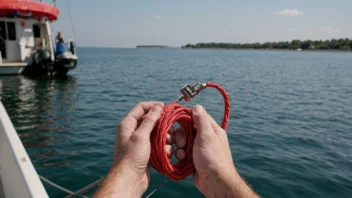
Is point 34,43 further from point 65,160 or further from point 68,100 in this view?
point 65,160

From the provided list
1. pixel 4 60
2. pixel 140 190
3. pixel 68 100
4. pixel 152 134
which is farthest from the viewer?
pixel 4 60

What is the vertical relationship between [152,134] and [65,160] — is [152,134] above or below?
above

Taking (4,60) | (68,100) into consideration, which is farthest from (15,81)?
(68,100)

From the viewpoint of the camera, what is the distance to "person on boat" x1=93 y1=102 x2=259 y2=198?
5.15 ft

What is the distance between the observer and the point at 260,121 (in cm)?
954

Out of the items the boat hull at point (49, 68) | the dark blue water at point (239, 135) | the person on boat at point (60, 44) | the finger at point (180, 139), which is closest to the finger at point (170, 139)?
the finger at point (180, 139)

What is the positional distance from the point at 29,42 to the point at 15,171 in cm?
1682

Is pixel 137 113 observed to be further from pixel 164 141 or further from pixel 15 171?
pixel 15 171

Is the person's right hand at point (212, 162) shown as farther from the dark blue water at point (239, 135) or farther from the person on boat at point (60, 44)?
the person on boat at point (60, 44)

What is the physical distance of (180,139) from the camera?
204 cm

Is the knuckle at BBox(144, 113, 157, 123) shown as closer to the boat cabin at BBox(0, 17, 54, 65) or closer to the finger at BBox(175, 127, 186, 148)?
the finger at BBox(175, 127, 186, 148)

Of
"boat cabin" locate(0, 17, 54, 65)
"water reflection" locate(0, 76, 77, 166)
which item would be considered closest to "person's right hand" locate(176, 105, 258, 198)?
"water reflection" locate(0, 76, 77, 166)

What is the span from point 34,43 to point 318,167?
16.9 m

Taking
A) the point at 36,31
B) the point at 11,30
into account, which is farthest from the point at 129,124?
the point at 36,31
